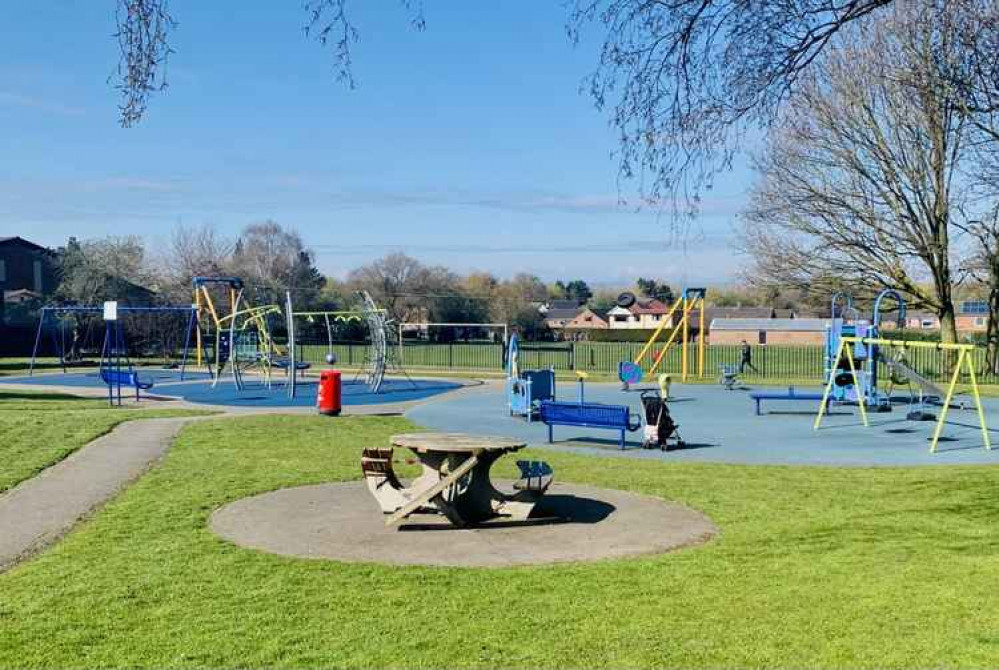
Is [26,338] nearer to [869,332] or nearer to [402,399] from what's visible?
[402,399]

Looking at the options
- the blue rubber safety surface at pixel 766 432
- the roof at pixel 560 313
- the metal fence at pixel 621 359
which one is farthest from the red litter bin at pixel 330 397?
the roof at pixel 560 313

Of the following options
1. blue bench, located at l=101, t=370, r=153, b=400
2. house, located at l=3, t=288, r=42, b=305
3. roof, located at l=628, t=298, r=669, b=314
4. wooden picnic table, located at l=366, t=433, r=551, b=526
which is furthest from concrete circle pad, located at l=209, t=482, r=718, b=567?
roof, located at l=628, t=298, r=669, b=314

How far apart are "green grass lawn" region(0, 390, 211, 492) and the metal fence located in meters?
14.7

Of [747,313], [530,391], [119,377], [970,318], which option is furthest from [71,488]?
[970,318]

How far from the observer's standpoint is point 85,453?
14.4 m

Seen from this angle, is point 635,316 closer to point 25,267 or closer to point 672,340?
point 25,267

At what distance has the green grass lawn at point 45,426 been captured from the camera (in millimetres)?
13234

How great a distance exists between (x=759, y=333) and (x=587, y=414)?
60.5m

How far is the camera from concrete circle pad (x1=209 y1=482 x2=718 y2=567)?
829 centimetres

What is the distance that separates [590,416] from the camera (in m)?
16.5

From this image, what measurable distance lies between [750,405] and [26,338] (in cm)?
4036

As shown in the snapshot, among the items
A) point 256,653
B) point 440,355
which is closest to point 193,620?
point 256,653

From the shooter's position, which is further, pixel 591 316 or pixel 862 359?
pixel 591 316

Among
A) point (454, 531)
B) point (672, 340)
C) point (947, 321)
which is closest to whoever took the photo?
point (454, 531)
